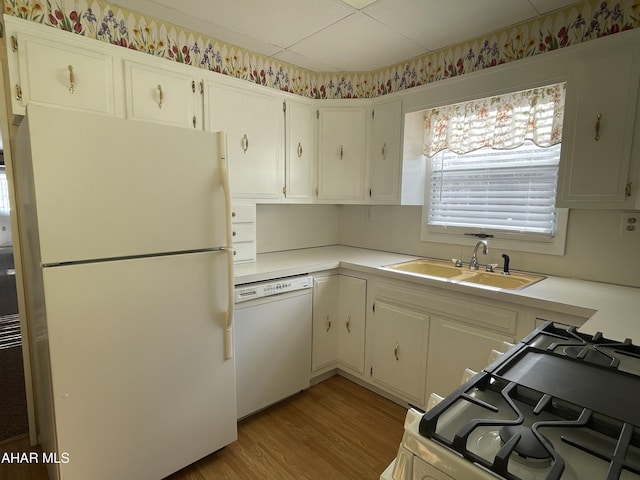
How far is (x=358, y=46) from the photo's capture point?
7.66ft

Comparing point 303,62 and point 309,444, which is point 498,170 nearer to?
point 303,62

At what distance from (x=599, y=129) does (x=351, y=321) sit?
1.80 m

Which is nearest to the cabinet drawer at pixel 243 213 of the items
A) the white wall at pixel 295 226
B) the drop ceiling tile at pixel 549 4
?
the white wall at pixel 295 226

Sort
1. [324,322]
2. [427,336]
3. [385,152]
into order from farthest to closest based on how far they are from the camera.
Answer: [385,152]
[324,322]
[427,336]

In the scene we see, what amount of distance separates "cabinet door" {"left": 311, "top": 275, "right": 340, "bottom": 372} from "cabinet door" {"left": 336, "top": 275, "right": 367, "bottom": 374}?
1.6 inches

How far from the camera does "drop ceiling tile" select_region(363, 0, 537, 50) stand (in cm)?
181

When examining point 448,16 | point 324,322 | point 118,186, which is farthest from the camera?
point 324,322

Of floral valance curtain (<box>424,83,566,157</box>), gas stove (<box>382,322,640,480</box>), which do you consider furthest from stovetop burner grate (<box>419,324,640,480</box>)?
floral valance curtain (<box>424,83,566,157</box>)

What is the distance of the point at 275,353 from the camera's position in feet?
7.16

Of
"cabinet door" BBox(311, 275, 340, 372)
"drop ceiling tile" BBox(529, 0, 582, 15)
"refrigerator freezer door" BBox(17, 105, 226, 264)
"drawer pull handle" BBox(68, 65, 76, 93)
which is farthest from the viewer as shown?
"cabinet door" BBox(311, 275, 340, 372)

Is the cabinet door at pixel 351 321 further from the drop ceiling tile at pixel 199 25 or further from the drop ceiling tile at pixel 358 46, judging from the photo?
the drop ceiling tile at pixel 199 25

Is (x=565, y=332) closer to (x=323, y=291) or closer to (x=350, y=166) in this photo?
(x=323, y=291)

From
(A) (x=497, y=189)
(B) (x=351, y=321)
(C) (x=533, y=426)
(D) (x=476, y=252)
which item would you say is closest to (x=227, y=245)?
(B) (x=351, y=321)

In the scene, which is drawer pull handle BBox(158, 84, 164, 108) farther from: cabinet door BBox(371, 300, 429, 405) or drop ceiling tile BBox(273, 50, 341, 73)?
cabinet door BBox(371, 300, 429, 405)
